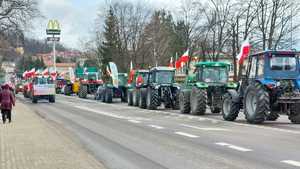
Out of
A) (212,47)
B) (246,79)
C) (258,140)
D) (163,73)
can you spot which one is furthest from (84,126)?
(212,47)

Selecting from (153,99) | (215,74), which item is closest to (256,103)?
(215,74)

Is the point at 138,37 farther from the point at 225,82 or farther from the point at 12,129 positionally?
the point at 12,129

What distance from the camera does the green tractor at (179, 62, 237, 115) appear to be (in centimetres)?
2524

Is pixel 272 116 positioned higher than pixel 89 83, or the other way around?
pixel 89 83

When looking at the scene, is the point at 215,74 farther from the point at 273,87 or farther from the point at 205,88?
the point at 273,87

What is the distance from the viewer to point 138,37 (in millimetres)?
82250

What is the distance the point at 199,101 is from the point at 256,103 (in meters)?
6.06

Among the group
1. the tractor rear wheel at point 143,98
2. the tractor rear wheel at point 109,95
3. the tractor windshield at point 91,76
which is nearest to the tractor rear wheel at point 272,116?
the tractor rear wheel at point 143,98

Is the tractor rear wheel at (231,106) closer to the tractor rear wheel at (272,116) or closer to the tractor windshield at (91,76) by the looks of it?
the tractor rear wheel at (272,116)

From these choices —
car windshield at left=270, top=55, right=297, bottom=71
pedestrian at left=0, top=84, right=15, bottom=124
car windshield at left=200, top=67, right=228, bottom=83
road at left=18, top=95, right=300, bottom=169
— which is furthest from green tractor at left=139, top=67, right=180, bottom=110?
car windshield at left=270, top=55, right=297, bottom=71

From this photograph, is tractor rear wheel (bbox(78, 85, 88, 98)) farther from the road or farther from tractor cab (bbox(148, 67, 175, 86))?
the road

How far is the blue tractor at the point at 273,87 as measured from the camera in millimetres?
18984

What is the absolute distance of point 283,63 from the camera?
1952 cm

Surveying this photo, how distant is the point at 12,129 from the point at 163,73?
13.4m
